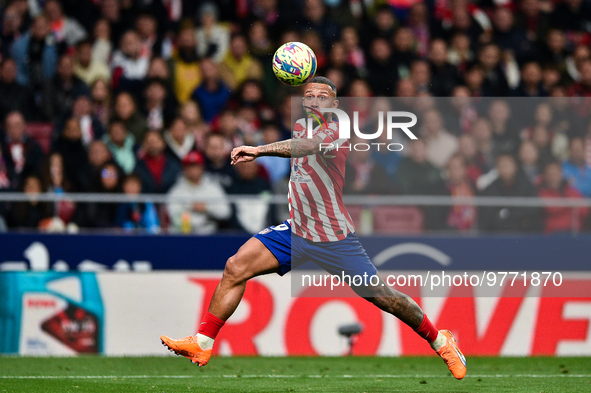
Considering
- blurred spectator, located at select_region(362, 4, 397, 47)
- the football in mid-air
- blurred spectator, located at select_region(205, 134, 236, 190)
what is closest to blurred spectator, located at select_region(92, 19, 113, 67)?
blurred spectator, located at select_region(205, 134, 236, 190)

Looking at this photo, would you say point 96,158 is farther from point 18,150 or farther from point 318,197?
point 318,197

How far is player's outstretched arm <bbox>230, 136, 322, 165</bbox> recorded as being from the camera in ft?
19.1

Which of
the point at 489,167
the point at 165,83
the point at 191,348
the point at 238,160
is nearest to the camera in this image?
the point at 238,160

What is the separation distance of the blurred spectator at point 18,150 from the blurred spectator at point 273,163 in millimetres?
2747

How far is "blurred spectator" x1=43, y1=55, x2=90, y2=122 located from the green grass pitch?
346 cm

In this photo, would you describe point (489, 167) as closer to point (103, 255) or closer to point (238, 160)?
point (103, 255)

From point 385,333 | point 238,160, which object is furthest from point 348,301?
point 238,160

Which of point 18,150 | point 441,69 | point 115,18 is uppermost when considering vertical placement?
point 115,18

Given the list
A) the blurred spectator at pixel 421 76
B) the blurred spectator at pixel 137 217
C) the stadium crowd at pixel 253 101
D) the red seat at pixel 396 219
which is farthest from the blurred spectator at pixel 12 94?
the blurred spectator at pixel 421 76

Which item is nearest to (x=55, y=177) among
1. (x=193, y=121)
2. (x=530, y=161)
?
(x=193, y=121)

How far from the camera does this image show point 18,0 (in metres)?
12.0

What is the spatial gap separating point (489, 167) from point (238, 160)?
5611mm

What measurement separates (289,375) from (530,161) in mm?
4636

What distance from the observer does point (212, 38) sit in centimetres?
1218
